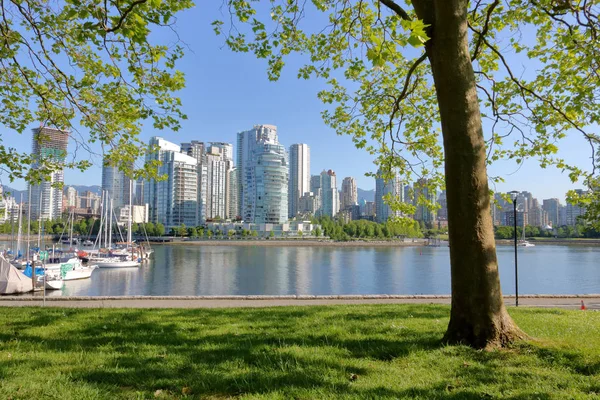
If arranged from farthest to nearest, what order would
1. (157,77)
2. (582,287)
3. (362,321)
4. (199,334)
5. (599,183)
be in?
(582,287) < (599,183) < (157,77) < (362,321) < (199,334)

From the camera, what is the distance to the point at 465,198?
4895mm

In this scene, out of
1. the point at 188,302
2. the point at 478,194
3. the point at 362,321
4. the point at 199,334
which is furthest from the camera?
the point at 188,302

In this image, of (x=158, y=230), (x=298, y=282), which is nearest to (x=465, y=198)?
(x=298, y=282)

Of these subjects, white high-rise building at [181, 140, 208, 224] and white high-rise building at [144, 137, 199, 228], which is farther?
white high-rise building at [181, 140, 208, 224]

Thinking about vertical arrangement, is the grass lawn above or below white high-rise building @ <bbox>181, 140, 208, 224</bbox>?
below

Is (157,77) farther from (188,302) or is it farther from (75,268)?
(75,268)

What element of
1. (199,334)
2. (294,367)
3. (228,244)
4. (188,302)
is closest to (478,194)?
(294,367)

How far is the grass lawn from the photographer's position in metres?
3.49

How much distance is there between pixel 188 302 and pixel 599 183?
11.4 metres

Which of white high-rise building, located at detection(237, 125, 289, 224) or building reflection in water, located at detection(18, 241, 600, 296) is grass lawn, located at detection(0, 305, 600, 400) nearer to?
building reflection in water, located at detection(18, 241, 600, 296)

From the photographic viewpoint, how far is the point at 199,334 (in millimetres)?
5867

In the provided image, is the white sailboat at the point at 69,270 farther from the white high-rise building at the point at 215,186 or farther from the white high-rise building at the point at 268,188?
the white high-rise building at the point at 215,186

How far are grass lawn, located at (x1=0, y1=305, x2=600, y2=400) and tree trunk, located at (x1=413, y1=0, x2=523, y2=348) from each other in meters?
0.33

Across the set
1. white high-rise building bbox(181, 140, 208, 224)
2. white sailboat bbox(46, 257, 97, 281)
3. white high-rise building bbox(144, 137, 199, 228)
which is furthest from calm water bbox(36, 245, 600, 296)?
white high-rise building bbox(181, 140, 208, 224)
